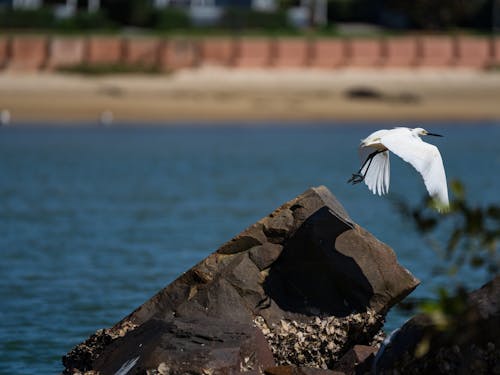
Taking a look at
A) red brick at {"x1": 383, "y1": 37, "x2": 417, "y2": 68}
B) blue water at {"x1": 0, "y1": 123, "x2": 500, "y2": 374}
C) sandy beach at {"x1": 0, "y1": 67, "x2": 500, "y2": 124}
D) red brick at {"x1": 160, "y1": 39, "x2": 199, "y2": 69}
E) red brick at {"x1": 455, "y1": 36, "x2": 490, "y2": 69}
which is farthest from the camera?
red brick at {"x1": 455, "y1": 36, "x2": 490, "y2": 69}

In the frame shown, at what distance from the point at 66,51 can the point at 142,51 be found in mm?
3040

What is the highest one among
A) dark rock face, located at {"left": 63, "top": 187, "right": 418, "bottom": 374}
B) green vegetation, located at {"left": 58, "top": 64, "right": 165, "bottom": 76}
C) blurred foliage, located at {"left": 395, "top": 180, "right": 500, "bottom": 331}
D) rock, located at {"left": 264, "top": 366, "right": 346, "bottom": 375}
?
blurred foliage, located at {"left": 395, "top": 180, "right": 500, "bottom": 331}

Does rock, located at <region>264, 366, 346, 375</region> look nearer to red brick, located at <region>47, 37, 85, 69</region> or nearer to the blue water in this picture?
the blue water

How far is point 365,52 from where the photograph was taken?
49.1m

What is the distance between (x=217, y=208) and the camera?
72.8 feet

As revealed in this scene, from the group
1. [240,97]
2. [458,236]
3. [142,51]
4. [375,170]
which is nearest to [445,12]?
[142,51]

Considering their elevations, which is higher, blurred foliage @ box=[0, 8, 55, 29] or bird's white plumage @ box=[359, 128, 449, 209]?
bird's white plumage @ box=[359, 128, 449, 209]

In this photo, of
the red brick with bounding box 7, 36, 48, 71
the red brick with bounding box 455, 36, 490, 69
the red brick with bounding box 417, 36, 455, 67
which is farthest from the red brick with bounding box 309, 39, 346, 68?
the red brick with bounding box 7, 36, 48, 71

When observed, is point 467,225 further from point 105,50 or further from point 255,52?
point 255,52

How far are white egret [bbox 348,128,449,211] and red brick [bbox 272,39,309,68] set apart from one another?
37.9m

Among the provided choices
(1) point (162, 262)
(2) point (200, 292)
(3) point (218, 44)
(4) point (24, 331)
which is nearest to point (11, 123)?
(3) point (218, 44)

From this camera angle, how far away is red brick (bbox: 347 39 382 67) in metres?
48.7

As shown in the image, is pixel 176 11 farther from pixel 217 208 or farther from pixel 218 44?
pixel 217 208

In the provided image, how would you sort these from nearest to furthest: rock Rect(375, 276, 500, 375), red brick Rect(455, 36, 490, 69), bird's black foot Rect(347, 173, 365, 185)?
1. rock Rect(375, 276, 500, 375)
2. bird's black foot Rect(347, 173, 365, 185)
3. red brick Rect(455, 36, 490, 69)
